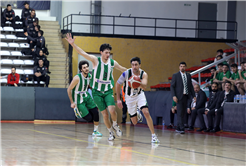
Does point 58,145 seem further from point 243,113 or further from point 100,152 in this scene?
point 243,113

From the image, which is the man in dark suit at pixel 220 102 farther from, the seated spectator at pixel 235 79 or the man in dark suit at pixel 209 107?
the seated spectator at pixel 235 79

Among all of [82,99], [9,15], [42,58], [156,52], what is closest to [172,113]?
[82,99]

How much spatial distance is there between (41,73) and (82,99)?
363 inches

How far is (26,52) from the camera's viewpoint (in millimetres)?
19719

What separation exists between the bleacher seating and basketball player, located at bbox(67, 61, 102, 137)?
31.4 feet

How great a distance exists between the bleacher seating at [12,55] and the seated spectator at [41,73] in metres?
0.72

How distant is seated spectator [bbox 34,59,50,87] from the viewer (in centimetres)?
1830

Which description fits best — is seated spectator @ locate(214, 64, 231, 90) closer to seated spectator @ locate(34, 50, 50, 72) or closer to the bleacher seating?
seated spectator @ locate(34, 50, 50, 72)

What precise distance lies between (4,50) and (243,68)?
1239cm

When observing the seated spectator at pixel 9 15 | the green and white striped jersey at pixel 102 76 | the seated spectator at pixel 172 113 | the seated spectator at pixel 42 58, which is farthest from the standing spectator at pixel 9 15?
the green and white striped jersey at pixel 102 76

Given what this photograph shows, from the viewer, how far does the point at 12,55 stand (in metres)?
19.8

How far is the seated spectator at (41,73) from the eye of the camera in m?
18.3

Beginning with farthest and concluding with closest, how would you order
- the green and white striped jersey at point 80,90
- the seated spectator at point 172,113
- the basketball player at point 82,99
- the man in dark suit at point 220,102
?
the seated spectator at point 172,113
the man in dark suit at point 220,102
the green and white striped jersey at point 80,90
the basketball player at point 82,99

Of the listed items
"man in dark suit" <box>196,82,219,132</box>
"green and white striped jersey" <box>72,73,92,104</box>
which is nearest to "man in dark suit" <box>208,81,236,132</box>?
"man in dark suit" <box>196,82,219,132</box>
